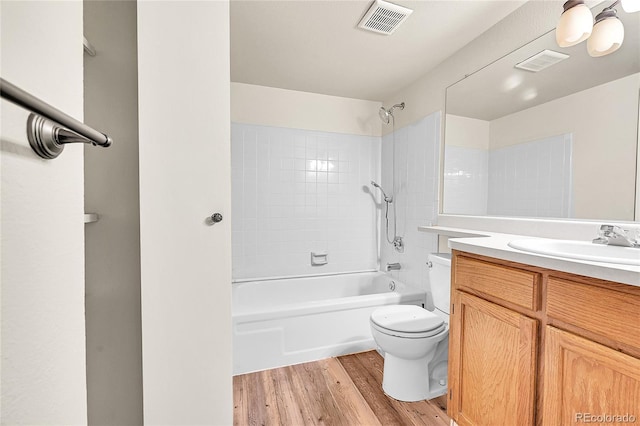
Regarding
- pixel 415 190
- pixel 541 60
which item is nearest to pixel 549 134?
pixel 541 60

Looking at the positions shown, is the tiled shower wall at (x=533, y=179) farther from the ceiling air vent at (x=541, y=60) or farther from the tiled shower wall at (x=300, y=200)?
the tiled shower wall at (x=300, y=200)

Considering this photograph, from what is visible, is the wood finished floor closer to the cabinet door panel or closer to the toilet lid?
the toilet lid

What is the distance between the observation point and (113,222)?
1.04m

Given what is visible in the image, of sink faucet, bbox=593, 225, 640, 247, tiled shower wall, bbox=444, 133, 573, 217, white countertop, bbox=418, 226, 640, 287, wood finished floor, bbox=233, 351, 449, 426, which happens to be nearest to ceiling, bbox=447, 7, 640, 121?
tiled shower wall, bbox=444, 133, 573, 217

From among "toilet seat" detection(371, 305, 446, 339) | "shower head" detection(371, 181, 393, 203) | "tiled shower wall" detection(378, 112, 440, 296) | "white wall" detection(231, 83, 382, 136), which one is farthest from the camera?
"shower head" detection(371, 181, 393, 203)

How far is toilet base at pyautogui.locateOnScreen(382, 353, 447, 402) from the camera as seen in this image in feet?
5.10

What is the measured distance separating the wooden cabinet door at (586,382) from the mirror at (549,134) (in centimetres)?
76

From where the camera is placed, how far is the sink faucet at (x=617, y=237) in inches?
37.8

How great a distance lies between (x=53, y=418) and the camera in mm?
397

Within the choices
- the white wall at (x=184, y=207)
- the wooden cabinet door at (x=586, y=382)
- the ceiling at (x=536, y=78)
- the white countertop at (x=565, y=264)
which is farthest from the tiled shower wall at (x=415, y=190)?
the white wall at (x=184, y=207)

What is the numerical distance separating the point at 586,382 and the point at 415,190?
1.78 meters

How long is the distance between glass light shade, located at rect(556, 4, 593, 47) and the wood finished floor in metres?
1.92

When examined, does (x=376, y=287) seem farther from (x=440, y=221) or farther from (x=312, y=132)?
(x=312, y=132)

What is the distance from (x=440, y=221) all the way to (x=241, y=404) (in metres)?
1.78
